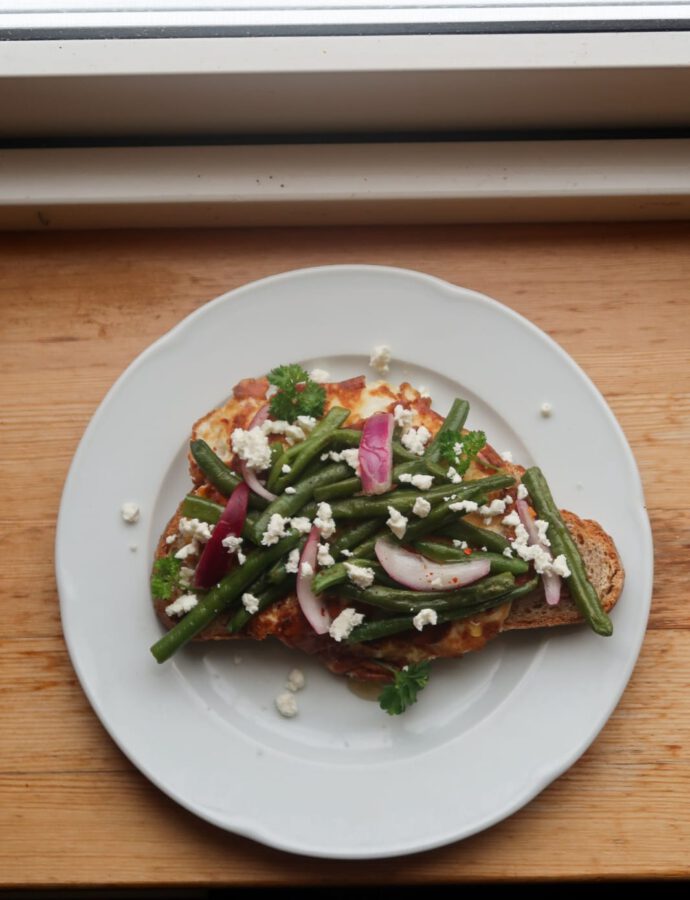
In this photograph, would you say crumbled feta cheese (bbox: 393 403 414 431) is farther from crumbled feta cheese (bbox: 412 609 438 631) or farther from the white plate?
crumbled feta cheese (bbox: 412 609 438 631)

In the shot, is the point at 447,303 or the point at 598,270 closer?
the point at 447,303

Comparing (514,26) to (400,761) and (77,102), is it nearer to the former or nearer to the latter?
(77,102)

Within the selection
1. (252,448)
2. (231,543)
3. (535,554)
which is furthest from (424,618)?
(252,448)

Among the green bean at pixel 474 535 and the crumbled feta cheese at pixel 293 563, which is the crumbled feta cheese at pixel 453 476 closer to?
the green bean at pixel 474 535

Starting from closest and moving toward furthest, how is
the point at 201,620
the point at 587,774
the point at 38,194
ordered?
the point at 201,620, the point at 587,774, the point at 38,194

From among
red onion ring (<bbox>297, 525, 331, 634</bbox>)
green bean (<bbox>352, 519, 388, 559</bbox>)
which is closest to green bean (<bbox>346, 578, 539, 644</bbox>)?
red onion ring (<bbox>297, 525, 331, 634</bbox>)

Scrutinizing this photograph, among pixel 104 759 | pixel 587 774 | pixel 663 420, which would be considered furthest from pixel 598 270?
pixel 104 759

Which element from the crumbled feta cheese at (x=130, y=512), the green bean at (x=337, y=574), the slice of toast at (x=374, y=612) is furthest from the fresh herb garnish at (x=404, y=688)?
the crumbled feta cheese at (x=130, y=512)
